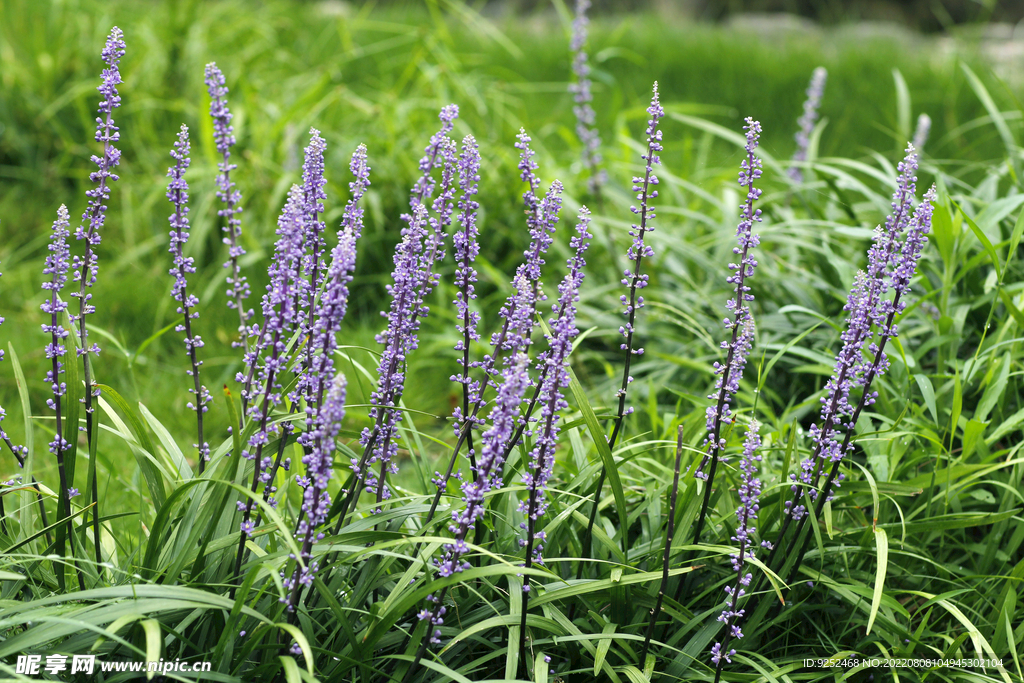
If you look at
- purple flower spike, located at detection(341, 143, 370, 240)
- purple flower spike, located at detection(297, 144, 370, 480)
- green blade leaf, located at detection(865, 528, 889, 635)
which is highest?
purple flower spike, located at detection(341, 143, 370, 240)

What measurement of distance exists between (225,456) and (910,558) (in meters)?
2.24

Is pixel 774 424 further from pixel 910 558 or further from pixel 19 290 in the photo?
pixel 19 290

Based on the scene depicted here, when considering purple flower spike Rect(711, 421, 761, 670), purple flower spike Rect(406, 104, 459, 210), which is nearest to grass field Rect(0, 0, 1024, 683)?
purple flower spike Rect(711, 421, 761, 670)

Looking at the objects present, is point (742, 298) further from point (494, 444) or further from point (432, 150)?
point (432, 150)

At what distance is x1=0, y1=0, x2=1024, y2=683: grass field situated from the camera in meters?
2.06

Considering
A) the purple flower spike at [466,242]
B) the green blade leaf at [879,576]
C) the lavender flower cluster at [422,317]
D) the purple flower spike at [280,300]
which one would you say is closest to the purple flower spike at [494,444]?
the lavender flower cluster at [422,317]

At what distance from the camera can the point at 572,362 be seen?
14.2 feet

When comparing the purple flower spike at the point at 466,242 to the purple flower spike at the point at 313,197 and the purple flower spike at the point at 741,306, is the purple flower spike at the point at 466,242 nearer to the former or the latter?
the purple flower spike at the point at 313,197

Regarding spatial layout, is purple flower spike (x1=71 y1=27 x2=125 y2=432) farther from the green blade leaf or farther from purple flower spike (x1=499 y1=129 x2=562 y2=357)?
the green blade leaf

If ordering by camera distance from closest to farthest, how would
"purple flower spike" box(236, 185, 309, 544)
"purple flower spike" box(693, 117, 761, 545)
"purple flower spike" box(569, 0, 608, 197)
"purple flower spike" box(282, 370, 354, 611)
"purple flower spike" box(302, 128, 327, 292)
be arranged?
"purple flower spike" box(282, 370, 354, 611)
"purple flower spike" box(236, 185, 309, 544)
"purple flower spike" box(302, 128, 327, 292)
"purple flower spike" box(693, 117, 761, 545)
"purple flower spike" box(569, 0, 608, 197)

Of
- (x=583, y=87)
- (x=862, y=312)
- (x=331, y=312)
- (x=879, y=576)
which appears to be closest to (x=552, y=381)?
(x=331, y=312)

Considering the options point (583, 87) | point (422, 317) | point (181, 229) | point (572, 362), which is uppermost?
point (583, 87)

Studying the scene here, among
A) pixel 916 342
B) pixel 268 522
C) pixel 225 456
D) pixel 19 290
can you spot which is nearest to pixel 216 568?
pixel 268 522

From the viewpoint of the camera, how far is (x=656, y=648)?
230 cm
